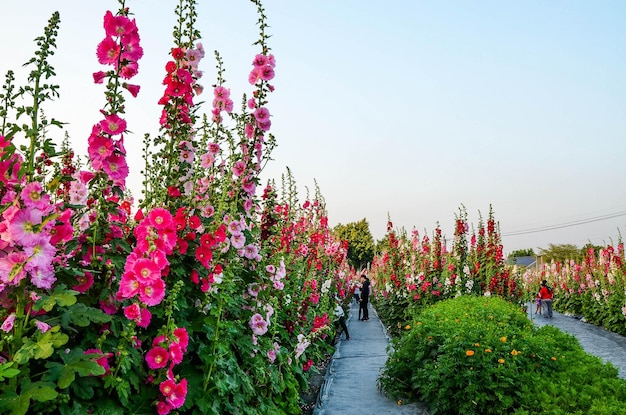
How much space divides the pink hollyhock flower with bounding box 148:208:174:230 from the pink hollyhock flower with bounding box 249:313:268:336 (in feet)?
→ 5.65

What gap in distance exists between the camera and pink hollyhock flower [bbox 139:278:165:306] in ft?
8.04

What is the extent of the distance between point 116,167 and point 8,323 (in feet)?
3.09

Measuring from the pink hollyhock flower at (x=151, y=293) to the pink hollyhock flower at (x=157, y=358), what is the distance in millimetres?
297

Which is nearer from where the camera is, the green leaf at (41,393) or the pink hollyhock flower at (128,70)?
the green leaf at (41,393)

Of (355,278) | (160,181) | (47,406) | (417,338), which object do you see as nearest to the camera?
Answer: (47,406)

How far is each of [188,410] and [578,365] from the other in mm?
4606

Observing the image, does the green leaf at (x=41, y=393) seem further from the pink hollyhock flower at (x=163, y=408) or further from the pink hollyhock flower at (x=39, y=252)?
the pink hollyhock flower at (x=163, y=408)

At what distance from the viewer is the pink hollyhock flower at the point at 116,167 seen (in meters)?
2.69

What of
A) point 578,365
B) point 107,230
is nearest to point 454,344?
point 578,365

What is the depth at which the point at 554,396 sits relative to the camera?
491 centimetres

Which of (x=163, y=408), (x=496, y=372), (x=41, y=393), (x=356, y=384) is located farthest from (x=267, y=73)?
(x=356, y=384)

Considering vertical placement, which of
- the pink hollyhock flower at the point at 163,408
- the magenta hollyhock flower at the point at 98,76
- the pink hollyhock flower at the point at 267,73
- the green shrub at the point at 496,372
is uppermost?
the pink hollyhock flower at the point at 267,73

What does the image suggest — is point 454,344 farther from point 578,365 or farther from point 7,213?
point 7,213

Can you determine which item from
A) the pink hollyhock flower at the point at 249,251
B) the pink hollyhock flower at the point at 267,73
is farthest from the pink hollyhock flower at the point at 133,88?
the pink hollyhock flower at the point at 267,73
